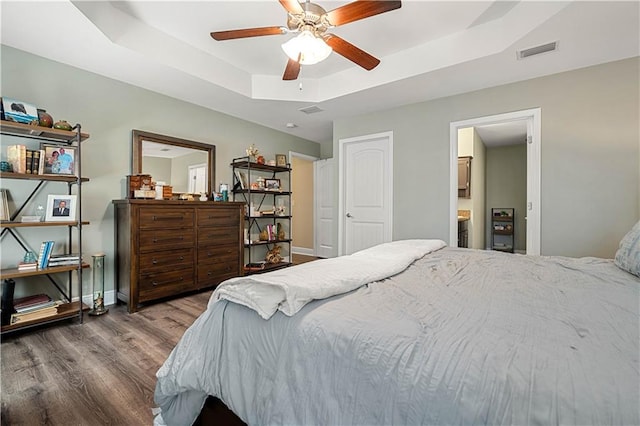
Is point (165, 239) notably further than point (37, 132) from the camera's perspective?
Yes

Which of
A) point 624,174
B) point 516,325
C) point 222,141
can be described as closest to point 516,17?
point 624,174

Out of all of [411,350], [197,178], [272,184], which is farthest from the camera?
[272,184]

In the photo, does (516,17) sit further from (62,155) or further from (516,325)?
(62,155)

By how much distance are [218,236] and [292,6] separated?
2.70 meters

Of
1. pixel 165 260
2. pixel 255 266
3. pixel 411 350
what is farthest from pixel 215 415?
pixel 255 266

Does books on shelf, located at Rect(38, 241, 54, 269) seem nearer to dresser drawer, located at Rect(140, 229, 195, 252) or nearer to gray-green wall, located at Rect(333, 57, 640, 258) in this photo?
dresser drawer, located at Rect(140, 229, 195, 252)

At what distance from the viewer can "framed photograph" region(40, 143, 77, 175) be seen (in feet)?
8.40

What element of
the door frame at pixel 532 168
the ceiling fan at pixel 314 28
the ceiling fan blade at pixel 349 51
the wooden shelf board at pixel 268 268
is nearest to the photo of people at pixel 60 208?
the ceiling fan at pixel 314 28

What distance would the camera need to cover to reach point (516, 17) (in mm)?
2484

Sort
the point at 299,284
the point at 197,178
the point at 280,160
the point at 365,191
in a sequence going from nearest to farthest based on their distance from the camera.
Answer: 1. the point at 299,284
2. the point at 197,178
3. the point at 365,191
4. the point at 280,160

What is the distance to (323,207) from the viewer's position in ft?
20.7

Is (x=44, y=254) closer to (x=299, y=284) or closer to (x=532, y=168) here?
(x=299, y=284)

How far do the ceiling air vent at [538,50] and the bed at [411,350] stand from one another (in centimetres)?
196

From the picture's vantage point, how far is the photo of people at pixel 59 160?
2562 millimetres
